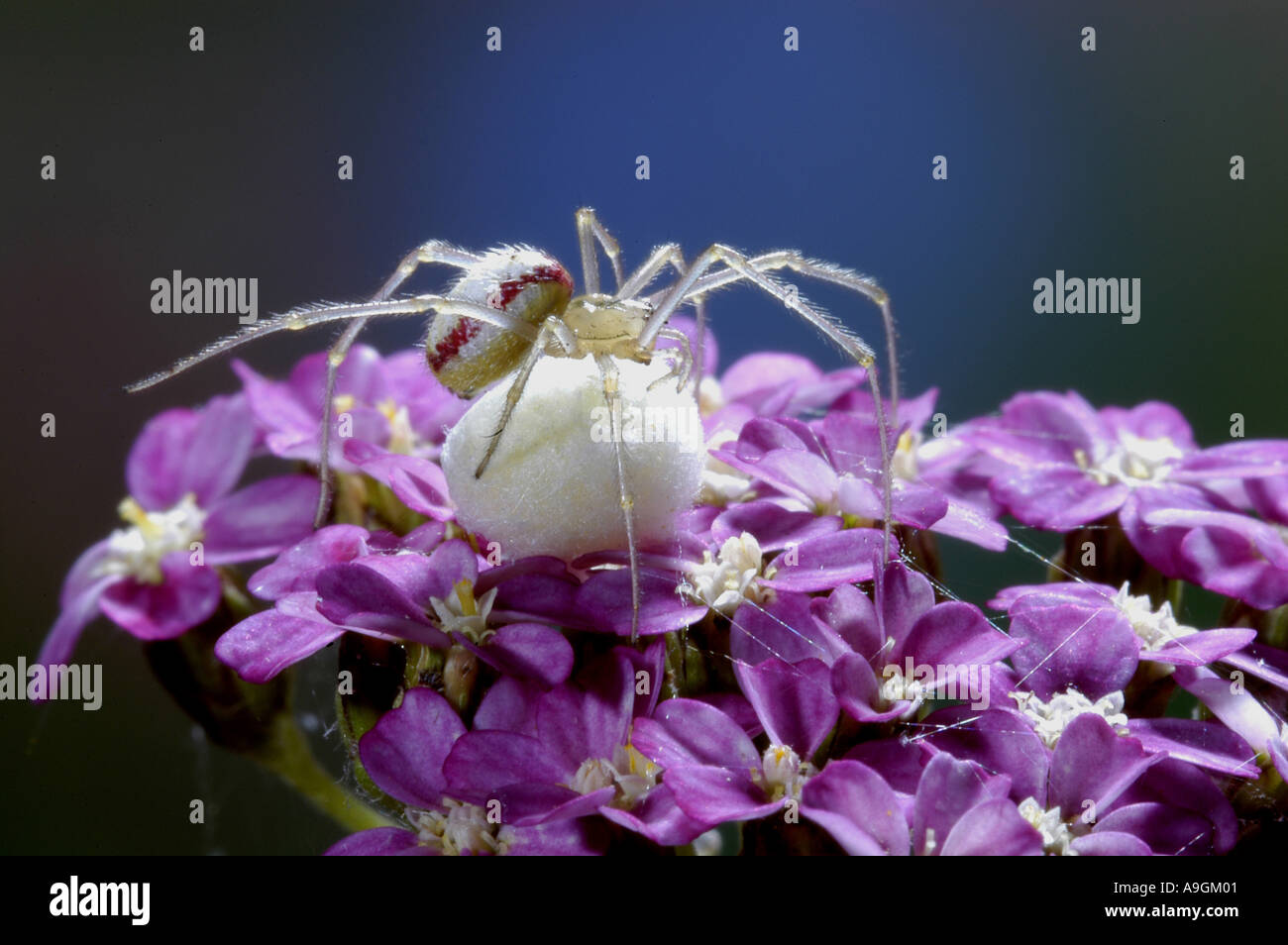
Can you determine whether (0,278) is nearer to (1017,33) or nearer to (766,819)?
(766,819)

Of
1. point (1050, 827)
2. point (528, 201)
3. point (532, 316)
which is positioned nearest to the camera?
point (1050, 827)

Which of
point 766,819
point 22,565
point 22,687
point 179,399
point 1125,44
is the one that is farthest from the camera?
point 1125,44

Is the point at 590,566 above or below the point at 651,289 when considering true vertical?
below

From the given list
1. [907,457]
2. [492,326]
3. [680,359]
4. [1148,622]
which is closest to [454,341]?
[492,326]

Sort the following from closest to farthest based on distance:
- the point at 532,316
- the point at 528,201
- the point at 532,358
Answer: the point at 532,358, the point at 532,316, the point at 528,201

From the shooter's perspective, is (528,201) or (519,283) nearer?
(519,283)

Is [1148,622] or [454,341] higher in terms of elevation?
[454,341]

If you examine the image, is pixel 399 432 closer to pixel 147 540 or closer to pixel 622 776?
pixel 147 540

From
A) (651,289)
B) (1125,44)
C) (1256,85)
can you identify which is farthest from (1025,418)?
(1125,44)
